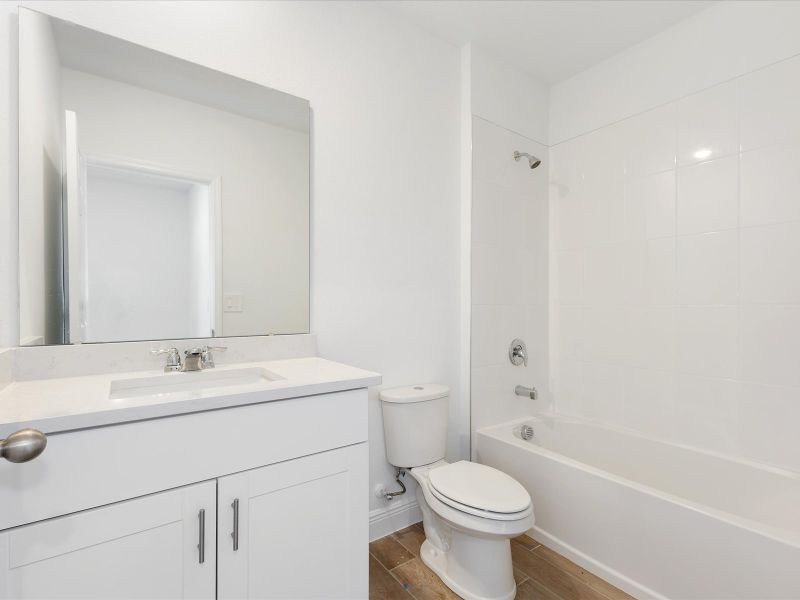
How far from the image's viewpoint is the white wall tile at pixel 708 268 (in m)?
1.77

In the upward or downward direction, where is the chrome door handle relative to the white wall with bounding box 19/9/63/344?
downward

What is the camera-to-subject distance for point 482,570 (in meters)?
1.45

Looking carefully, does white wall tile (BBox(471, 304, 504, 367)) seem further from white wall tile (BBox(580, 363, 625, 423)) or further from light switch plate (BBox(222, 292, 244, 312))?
light switch plate (BBox(222, 292, 244, 312))

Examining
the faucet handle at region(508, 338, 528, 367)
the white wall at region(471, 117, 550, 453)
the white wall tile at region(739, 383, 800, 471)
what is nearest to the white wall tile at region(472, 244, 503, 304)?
the white wall at region(471, 117, 550, 453)

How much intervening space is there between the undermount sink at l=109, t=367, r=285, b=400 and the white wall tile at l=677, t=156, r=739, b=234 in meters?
1.96

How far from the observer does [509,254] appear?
89.6 inches

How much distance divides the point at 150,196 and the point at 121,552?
1028 millimetres

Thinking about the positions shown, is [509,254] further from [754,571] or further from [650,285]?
[754,571]

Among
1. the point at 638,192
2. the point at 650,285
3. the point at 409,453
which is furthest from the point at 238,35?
the point at 650,285

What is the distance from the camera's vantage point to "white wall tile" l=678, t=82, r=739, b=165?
1.78 metres

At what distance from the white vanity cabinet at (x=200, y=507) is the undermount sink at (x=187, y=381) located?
189mm

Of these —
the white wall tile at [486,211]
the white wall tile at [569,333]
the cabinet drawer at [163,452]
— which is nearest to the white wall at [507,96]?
the white wall tile at [486,211]

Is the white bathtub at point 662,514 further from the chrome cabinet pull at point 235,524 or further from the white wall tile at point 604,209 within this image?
the chrome cabinet pull at point 235,524

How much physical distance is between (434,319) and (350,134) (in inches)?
37.4
